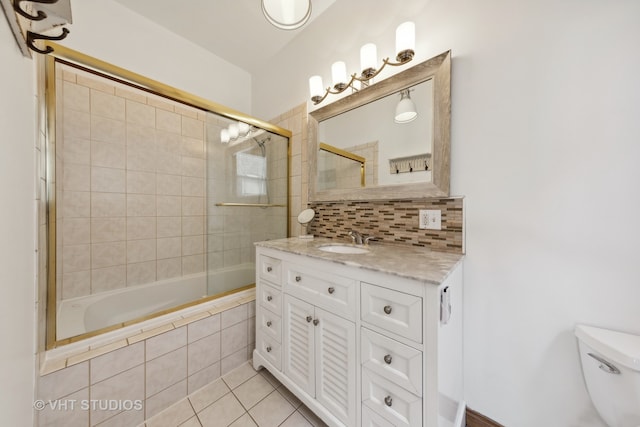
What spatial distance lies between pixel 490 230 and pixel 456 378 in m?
0.66

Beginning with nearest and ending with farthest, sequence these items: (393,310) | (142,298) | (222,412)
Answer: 1. (393,310)
2. (222,412)
3. (142,298)

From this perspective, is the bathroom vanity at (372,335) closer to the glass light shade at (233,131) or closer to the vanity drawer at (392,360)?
the vanity drawer at (392,360)

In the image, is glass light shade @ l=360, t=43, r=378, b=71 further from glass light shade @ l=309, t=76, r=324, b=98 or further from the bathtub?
the bathtub

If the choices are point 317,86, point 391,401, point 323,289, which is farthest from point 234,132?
point 391,401

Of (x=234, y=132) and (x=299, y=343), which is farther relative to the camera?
(x=234, y=132)

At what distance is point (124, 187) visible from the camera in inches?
70.4

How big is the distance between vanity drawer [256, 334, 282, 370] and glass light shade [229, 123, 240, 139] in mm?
1421

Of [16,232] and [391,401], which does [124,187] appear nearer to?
[16,232]

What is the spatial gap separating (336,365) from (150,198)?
79.9 inches

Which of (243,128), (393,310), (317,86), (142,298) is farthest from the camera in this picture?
(142,298)

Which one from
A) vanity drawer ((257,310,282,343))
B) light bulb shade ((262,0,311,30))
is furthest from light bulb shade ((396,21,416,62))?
vanity drawer ((257,310,282,343))

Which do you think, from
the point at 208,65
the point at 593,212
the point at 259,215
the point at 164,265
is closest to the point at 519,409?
the point at 593,212

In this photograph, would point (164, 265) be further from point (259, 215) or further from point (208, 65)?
point (208, 65)

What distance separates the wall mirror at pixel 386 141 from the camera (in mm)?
1084
